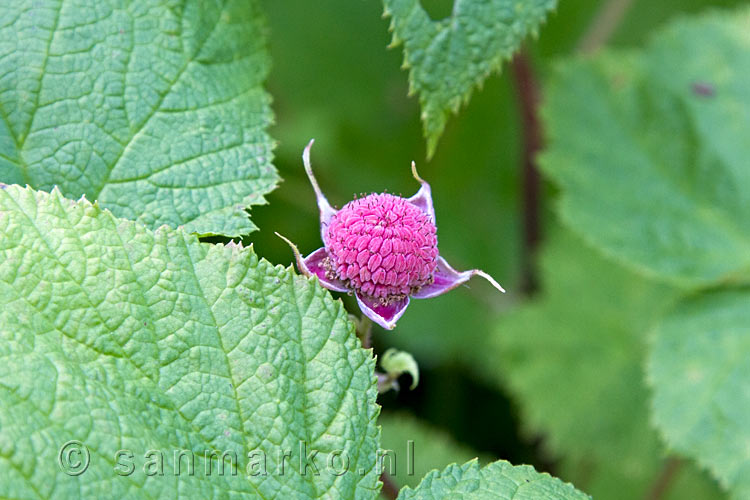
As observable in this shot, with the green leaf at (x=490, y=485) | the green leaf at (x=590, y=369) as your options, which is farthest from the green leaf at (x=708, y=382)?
the green leaf at (x=490, y=485)

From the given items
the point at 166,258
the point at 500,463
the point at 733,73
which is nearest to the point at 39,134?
the point at 166,258

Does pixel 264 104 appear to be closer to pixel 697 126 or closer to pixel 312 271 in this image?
pixel 312 271

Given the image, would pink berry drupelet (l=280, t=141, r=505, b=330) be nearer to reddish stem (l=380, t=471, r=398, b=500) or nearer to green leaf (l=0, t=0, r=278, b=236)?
green leaf (l=0, t=0, r=278, b=236)

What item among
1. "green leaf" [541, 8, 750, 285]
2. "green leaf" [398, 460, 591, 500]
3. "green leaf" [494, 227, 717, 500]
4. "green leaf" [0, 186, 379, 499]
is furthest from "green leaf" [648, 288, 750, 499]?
"green leaf" [0, 186, 379, 499]

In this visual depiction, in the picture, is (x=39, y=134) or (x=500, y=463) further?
(x=39, y=134)

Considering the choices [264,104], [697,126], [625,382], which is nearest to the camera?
[264,104]

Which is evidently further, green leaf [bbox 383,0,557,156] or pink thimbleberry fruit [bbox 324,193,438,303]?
green leaf [bbox 383,0,557,156]
